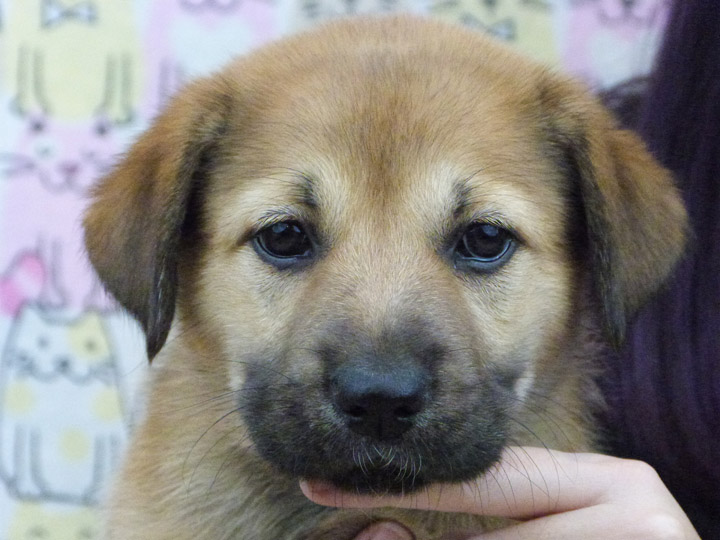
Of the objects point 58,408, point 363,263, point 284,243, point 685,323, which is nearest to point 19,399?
point 58,408

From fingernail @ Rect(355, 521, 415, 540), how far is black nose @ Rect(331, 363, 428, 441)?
0.62m

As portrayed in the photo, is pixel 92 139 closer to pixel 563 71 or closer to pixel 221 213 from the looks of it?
pixel 221 213

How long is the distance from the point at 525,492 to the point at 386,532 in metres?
0.45

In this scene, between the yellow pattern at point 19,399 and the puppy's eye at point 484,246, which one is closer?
the puppy's eye at point 484,246

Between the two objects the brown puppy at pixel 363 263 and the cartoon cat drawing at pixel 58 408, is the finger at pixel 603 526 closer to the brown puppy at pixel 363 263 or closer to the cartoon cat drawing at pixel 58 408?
the brown puppy at pixel 363 263

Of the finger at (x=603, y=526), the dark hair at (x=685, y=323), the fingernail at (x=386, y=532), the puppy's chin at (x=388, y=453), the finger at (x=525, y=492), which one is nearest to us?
the puppy's chin at (x=388, y=453)

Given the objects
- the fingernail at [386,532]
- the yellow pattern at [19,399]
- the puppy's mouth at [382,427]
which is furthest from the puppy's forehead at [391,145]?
the yellow pattern at [19,399]

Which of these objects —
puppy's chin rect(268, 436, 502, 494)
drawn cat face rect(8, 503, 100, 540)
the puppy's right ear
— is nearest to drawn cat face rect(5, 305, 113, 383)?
drawn cat face rect(8, 503, 100, 540)

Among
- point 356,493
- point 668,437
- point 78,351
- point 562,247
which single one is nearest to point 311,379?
point 356,493

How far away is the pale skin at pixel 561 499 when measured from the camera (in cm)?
220

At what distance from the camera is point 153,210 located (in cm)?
250

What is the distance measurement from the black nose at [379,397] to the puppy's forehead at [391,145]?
531mm

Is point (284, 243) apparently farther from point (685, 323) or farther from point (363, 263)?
point (685, 323)

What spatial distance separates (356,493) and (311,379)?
0.37 meters
